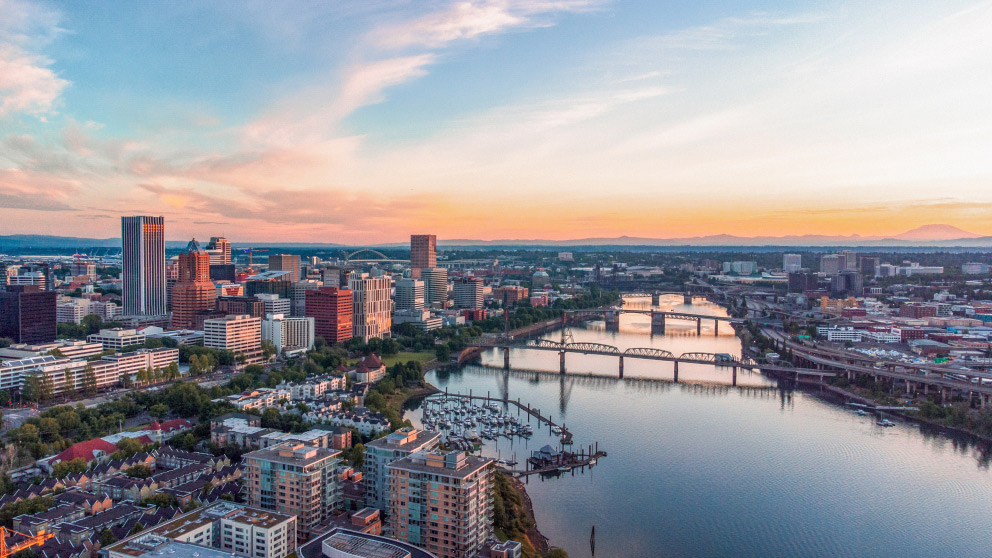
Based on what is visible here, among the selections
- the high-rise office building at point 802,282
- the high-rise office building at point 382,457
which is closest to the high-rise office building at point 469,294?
the high-rise office building at point 802,282

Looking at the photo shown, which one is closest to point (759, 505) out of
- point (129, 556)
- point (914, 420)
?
point (914, 420)

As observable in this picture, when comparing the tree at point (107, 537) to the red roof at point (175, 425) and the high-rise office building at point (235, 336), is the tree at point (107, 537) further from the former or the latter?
the high-rise office building at point (235, 336)

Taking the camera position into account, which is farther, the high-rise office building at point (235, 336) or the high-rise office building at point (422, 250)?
the high-rise office building at point (422, 250)

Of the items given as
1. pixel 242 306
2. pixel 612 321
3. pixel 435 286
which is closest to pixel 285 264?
pixel 435 286

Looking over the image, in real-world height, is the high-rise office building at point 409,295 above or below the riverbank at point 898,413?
above

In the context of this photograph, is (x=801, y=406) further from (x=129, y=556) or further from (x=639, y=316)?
(x=639, y=316)

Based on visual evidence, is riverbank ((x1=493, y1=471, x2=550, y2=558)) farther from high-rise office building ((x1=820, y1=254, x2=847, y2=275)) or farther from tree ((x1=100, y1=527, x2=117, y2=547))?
high-rise office building ((x1=820, y1=254, x2=847, y2=275))

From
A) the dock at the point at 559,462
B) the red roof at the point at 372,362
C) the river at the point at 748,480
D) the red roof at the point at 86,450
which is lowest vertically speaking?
the river at the point at 748,480
